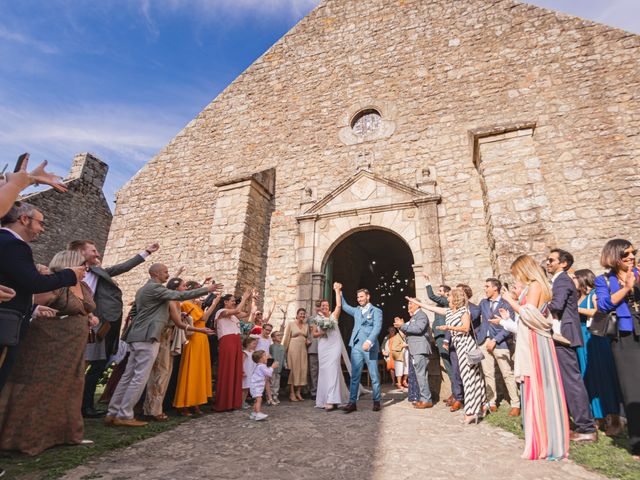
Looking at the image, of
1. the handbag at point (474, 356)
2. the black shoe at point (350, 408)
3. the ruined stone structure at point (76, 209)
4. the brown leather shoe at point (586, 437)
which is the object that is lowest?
the black shoe at point (350, 408)

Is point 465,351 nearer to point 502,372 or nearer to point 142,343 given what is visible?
point 502,372

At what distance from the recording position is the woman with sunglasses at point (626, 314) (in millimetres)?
2457

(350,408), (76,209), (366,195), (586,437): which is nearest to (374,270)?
(366,195)

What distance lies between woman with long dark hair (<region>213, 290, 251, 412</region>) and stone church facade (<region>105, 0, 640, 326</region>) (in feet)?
6.61

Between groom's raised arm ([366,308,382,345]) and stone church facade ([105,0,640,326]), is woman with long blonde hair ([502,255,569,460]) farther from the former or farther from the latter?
stone church facade ([105,0,640,326])

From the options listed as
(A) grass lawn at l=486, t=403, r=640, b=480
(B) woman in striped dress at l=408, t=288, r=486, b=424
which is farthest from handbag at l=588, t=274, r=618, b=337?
(B) woman in striped dress at l=408, t=288, r=486, b=424

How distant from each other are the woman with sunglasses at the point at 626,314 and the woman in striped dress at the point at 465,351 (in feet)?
4.50

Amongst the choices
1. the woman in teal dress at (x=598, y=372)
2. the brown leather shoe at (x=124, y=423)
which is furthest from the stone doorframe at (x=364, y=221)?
the brown leather shoe at (x=124, y=423)

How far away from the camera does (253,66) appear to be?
30.2 feet

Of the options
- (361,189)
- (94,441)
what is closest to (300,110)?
(361,189)

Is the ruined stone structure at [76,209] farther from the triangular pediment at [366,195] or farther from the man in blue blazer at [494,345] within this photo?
the man in blue blazer at [494,345]

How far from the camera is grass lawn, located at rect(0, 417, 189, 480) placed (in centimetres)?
211

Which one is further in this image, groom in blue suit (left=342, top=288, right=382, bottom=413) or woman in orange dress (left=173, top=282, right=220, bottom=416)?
groom in blue suit (left=342, top=288, right=382, bottom=413)

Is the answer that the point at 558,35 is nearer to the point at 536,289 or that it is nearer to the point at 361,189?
the point at 361,189
